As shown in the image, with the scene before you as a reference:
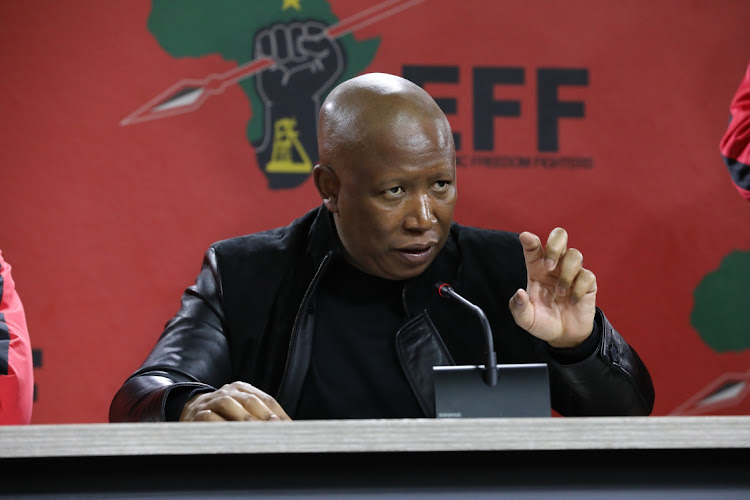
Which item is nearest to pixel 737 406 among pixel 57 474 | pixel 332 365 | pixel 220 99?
Result: pixel 332 365

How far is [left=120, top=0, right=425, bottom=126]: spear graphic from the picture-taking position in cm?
246

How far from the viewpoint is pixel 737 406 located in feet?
8.32

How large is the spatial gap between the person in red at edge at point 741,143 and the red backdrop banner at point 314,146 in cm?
71

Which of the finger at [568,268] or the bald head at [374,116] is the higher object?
the bald head at [374,116]

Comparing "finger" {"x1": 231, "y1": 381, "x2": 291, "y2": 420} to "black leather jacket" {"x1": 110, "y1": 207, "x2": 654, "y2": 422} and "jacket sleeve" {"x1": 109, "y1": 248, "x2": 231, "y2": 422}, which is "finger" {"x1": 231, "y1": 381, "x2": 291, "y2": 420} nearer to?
"jacket sleeve" {"x1": 109, "y1": 248, "x2": 231, "y2": 422}

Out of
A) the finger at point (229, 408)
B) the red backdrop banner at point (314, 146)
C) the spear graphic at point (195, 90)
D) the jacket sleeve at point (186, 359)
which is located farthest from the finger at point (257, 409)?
the spear graphic at point (195, 90)

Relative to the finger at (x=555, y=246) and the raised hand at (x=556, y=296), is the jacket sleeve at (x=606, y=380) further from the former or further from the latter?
the finger at (x=555, y=246)

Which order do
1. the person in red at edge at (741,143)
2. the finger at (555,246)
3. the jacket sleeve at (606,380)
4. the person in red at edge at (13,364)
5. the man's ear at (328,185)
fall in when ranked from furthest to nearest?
the person in red at edge at (741,143) < the man's ear at (328,185) < the person in red at edge at (13,364) < the jacket sleeve at (606,380) < the finger at (555,246)

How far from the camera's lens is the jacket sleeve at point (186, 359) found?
4.12 ft

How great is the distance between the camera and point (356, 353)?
5.20 ft

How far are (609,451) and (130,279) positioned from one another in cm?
201

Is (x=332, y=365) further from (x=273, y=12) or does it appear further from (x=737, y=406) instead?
(x=737, y=406)

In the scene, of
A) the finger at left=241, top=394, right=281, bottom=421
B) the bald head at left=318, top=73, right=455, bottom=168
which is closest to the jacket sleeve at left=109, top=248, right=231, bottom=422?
the finger at left=241, top=394, right=281, bottom=421

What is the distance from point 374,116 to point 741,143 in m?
0.87
